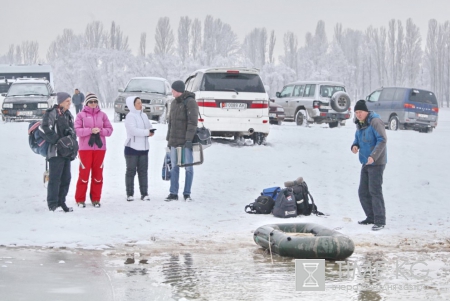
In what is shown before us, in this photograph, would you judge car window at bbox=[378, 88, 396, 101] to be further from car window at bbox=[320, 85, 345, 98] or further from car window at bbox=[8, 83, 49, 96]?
car window at bbox=[8, 83, 49, 96]

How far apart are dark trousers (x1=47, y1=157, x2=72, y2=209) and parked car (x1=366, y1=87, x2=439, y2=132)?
17.3 meters

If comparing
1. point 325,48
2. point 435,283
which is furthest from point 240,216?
point 325,48

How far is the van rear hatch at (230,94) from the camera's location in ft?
56.9

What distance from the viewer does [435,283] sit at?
6719 millimetres

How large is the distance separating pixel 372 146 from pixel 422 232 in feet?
4.57

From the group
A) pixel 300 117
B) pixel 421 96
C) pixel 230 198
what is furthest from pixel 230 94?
pixel 421 96

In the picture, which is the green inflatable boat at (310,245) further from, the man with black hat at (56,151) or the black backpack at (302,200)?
the man with black hat at (56,151)

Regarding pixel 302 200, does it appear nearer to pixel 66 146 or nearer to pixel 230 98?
pixel 66 146

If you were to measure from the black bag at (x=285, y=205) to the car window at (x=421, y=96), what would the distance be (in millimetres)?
16291

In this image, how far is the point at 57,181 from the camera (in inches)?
430

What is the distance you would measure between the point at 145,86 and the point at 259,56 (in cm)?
7407

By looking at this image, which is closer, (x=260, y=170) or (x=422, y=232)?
(x=422, y=232)

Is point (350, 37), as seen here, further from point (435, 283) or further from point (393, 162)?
point (435, 283)

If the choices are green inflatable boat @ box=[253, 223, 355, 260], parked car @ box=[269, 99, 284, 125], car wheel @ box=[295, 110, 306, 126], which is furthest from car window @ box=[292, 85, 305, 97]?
green inflatable boat @ box=[253, 223, 355, 260]
